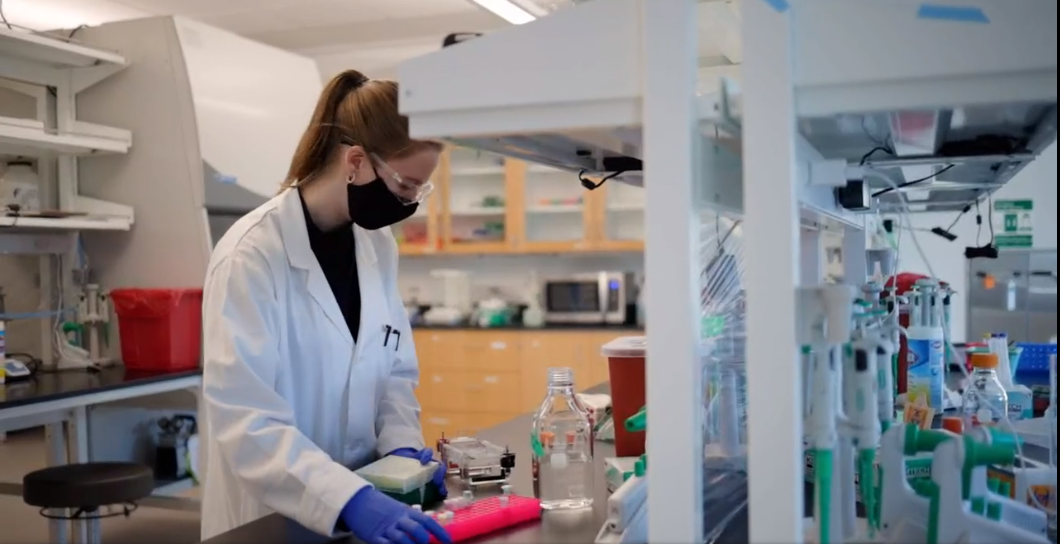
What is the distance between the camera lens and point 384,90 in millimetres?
1733

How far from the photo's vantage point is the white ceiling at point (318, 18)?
515 centimetres

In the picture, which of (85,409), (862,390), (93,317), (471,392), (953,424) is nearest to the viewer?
(862,390)

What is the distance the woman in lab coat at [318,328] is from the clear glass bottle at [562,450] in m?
0.25

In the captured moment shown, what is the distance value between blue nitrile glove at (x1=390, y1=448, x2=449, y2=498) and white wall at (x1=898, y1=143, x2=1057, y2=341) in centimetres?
431

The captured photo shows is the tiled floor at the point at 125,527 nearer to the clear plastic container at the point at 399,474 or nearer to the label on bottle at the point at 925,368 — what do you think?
the clear plastic container at the point at 399,474

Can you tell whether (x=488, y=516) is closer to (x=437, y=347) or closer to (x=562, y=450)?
(x=562, y=450)

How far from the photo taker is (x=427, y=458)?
64.5 inches

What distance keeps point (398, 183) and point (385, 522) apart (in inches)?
27.9

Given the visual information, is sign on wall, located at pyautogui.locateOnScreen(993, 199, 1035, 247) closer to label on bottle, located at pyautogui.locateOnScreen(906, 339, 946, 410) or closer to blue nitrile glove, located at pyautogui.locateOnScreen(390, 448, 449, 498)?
label on bottle, located at pyautogui.locateOnScreen(906, 339, 946, 410)

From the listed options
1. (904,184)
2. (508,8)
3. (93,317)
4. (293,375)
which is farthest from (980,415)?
(93,317)

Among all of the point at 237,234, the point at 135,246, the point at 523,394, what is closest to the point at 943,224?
the point at 523,394

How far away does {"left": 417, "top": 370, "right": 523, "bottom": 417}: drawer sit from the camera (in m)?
5.50

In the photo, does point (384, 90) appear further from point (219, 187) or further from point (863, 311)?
point (219, 187)

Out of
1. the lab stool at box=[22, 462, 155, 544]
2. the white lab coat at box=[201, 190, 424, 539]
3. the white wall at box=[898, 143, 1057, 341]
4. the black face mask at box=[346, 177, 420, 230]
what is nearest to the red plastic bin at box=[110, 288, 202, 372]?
the lab stool at box=[22, 462, 155, 544]
